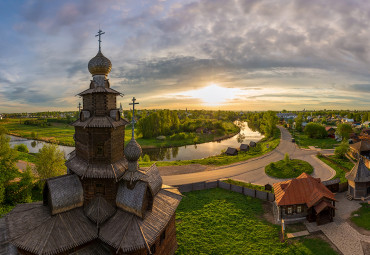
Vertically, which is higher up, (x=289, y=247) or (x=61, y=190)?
(x=61, y=190)

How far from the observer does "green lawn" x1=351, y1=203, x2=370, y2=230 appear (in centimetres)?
1554

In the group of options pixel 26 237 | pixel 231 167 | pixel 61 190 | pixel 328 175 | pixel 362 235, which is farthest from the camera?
pixel 231 167

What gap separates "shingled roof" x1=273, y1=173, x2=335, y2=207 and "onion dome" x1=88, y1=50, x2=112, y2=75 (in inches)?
655

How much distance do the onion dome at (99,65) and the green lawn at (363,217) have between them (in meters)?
21.5

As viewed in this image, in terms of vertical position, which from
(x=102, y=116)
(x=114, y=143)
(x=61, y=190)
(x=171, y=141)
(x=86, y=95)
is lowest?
(x=171, y=141)

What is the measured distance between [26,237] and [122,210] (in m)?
4.31

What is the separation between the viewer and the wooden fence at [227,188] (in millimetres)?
20266

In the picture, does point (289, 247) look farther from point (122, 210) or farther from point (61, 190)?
point (61, 190)

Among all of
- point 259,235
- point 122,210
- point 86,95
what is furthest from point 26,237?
point 259,235

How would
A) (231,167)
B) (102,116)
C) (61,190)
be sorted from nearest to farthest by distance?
(61,190), (102,116), (231,167)

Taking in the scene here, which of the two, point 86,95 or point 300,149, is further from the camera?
point 300,149

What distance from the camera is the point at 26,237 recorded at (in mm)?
9281

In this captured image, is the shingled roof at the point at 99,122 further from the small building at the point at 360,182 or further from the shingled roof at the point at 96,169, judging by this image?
the small building at the point at 360,182

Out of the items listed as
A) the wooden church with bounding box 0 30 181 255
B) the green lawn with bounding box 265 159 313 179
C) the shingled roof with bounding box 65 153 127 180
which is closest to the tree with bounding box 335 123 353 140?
the green lawn with bounding box 265 159 313 179
